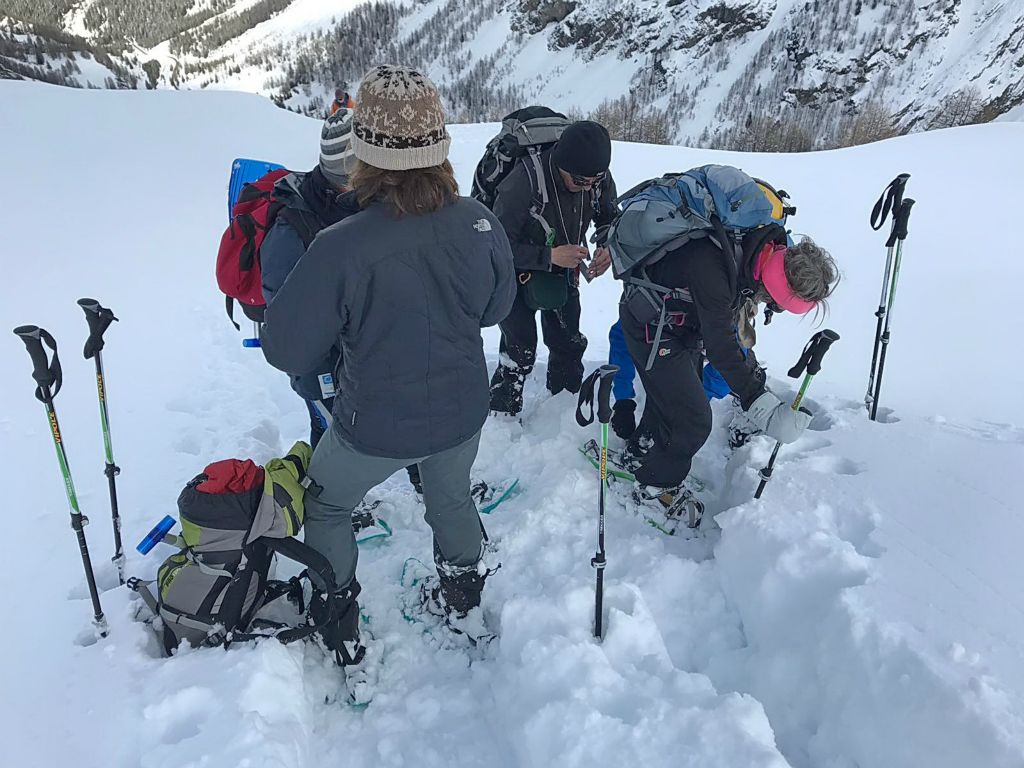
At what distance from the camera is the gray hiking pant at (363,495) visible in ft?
6.91

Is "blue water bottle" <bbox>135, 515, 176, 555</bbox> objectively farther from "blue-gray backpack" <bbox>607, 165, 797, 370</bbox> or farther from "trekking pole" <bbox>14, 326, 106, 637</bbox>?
"blue-gray backpack" <bbox>607, 165, 797, 370</bbox>

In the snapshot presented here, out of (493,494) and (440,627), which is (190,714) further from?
(493,494)

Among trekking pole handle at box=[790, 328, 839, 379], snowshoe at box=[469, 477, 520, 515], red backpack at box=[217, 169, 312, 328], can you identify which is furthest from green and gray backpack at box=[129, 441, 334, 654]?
trekking pole handle at box=[790, 328, 839, 379]

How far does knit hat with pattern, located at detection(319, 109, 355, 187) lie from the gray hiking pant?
3.09ft

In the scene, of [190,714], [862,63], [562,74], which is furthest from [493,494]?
[562,74]

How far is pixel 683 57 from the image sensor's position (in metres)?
67.2

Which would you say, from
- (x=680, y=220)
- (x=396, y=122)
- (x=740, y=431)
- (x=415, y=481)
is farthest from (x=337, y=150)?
(x=740, y=431)

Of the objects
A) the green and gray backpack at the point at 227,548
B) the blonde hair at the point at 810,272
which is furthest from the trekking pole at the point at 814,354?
the green and gray backpack at the point at 227,548

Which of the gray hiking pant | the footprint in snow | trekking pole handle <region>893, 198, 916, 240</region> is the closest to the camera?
the footprint in snow

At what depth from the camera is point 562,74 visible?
74.2 m

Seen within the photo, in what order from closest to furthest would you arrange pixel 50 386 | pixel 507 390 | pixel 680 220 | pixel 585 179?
pixel 50 386 → pixel 680 220 → pixel 585 179 → pixel 507 390

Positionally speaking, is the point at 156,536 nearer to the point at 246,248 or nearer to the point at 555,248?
the point at 246,248

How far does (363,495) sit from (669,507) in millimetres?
1712

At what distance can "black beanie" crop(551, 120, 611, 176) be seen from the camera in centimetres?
297
